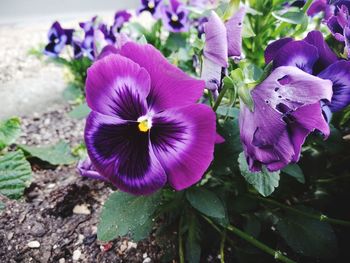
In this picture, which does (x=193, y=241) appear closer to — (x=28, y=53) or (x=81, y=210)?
(x=81, y=210)

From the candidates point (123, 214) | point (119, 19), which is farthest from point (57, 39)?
point (123, 214)

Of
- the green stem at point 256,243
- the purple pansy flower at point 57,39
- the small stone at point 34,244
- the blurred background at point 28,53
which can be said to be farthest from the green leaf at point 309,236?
the blurred background at point 28,53

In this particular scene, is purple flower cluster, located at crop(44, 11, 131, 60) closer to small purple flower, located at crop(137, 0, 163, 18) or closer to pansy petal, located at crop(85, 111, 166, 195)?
small purple flower, located at crop(137, 0, 163, 18)

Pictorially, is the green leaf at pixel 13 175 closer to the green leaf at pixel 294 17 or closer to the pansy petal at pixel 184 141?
the pansy petal at pixel 184 141

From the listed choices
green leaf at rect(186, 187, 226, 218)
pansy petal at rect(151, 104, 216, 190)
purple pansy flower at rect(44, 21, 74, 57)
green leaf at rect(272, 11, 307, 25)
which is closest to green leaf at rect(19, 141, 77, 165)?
purple pansy flower at rect(44, 21, 74, 57)


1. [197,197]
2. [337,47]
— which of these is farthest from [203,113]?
[337,47]

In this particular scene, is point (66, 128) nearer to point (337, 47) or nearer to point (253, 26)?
point (253, 26)
